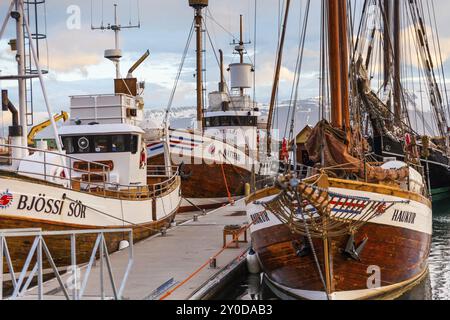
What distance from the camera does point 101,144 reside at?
64.5 ft

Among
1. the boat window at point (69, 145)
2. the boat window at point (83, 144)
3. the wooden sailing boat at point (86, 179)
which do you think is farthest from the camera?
the boat window at point (69, 145)

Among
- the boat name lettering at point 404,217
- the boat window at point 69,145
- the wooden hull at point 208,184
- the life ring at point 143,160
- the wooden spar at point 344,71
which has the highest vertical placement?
the wooden spar at point 344,71

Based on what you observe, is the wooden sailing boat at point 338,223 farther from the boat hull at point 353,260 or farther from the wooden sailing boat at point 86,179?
the wooden sailing boat at point 86,179

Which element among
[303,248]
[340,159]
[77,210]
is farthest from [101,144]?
[303,248]

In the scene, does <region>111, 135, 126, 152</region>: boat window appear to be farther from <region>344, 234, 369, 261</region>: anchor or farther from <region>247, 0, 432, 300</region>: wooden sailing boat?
<region>344, 234, 369, 261</region>: anchor

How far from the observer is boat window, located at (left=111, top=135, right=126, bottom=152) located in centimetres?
1972

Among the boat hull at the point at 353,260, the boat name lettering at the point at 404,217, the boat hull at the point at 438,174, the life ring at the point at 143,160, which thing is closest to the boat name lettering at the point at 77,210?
the boat hull at the point at 353,260

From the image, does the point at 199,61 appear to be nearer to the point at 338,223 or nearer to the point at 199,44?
the point at 199,44

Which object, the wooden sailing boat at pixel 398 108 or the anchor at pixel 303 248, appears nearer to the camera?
the anchor at pixel 303 248

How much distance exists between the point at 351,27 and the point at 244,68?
2948cm

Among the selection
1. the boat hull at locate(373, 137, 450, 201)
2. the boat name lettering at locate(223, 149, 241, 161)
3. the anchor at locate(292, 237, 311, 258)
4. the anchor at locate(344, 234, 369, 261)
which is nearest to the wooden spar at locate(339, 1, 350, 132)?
the anchor at locate(344, 234, 369, 261)

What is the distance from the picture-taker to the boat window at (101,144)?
19641 mm
